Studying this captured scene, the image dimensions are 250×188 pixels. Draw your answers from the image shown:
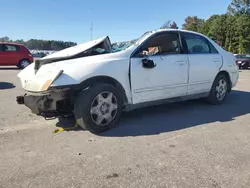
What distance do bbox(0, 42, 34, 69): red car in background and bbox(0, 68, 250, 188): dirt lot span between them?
11.4m

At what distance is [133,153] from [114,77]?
130 cm

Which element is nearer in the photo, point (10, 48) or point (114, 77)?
point (114, 77)

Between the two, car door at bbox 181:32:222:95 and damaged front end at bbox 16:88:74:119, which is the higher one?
car door at bbox 181:32:222:95

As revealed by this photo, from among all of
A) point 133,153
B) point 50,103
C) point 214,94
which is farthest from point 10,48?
point 133,153

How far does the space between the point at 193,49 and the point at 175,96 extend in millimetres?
1094

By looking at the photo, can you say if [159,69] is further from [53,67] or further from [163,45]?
[53,67]

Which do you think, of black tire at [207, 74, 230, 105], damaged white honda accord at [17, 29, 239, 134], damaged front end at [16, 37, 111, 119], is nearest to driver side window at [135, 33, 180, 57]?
damaged white honda accord at [17, 29, 239, 134]

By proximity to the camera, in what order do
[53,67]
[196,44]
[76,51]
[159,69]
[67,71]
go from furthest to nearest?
1. [196,44]
2. [159,69]
3. [76,51]
4. [53,67]
5. [67,71]

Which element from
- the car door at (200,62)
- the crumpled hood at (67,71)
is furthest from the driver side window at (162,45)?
the crumpled hood at (67,71)

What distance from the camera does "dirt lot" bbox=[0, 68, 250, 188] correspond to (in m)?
2.46

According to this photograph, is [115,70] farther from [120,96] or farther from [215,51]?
[215,51]

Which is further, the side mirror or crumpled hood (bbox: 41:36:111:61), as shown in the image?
the side mirror

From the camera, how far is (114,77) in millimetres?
3838

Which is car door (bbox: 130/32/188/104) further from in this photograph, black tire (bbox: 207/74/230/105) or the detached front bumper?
the detached front bumper
